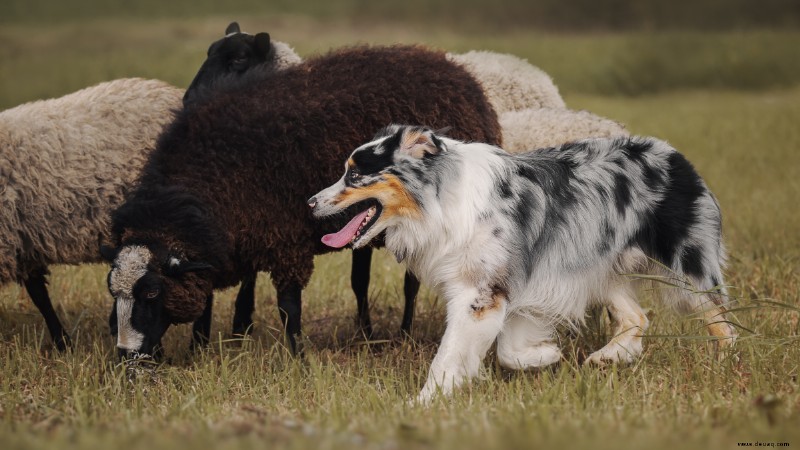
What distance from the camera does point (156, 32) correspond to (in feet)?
90.1

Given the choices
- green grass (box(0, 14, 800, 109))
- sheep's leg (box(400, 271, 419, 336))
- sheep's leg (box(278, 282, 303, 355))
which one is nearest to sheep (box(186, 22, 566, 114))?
sheep's leg (box(400, 271, 419, 336))

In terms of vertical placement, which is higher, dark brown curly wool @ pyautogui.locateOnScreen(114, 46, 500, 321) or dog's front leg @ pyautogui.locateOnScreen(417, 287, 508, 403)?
dark brown curly wool @ pyautogui.locateOnScreen(114, 46, 500, 321)

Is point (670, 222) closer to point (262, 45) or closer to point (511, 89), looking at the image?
point (511, 89)

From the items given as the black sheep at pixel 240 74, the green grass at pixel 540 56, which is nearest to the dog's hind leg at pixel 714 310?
the black sheep at pixel 240 74

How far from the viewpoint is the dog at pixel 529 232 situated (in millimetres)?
5148

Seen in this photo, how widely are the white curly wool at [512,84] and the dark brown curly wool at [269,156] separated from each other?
4.87 ft

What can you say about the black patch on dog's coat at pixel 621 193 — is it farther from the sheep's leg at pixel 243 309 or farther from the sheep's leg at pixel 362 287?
the sheep's leg at pixel 243 309

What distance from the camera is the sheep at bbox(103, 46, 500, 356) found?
18.1ft

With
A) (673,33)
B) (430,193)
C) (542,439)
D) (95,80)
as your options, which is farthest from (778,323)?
(673,33)

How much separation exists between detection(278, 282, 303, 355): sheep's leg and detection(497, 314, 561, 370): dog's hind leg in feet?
4.45

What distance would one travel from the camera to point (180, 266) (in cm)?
547

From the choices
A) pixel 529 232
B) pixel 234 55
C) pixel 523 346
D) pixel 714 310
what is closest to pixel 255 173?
pixel 529 232

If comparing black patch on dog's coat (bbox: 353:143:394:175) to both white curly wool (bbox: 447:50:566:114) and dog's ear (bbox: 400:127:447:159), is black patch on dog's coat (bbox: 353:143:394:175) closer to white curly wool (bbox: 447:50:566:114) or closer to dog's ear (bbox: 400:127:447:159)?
dog's ear (bbox: 400:127:447:159)

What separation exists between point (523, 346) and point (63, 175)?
350 centimetres
